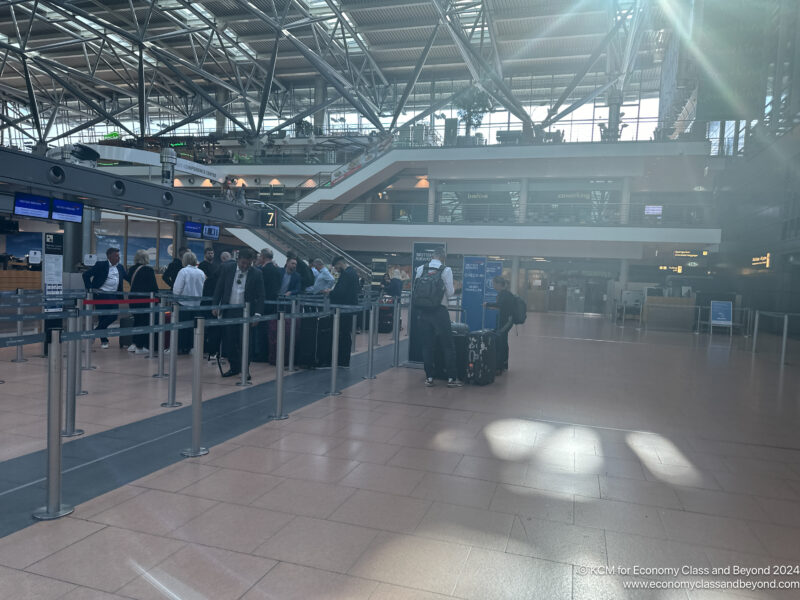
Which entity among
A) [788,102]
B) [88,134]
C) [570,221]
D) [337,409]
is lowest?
[337,409]

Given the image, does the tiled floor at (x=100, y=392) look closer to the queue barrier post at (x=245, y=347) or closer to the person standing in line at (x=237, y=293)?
the queue barrier post at (x=245, y=347)

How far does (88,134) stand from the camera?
4334 cm

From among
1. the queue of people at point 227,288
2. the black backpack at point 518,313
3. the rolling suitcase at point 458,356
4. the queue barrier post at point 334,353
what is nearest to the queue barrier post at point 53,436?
the queue barrier post at point 334,353

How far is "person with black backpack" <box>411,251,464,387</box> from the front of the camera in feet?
23.5

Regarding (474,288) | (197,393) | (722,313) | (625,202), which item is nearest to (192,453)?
(197,393)

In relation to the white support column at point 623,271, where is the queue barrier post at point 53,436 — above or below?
below

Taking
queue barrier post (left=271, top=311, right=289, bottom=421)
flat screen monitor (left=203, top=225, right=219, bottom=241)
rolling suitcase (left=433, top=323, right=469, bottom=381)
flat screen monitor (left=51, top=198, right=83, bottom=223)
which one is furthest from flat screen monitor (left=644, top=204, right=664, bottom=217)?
queue barrier post (left=271, top=311, right=289, bottom=421)

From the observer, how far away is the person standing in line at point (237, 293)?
23.4 feet

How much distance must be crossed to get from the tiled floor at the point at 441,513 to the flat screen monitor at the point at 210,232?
10153 millimetres

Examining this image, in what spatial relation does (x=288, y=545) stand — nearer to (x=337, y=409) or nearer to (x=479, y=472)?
(x=479, y=472)

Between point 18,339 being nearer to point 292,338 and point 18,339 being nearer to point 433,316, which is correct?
point 292,338

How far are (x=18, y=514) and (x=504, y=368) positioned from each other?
6.91 meters

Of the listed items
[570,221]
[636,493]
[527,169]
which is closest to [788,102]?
[570,221]

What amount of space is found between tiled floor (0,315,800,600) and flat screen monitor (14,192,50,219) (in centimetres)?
758
